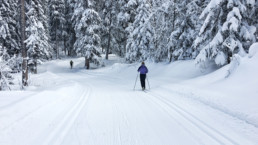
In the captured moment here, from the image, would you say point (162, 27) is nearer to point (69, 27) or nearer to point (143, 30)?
point (143, 30)

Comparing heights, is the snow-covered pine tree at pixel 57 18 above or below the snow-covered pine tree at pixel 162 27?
above

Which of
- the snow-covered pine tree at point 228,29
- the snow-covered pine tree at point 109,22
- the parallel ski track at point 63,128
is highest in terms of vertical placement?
the snow-covered pine tree at point 109,22

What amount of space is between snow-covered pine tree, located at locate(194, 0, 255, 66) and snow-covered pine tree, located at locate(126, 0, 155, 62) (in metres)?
13.5

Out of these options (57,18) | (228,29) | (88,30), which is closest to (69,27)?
(57,18)

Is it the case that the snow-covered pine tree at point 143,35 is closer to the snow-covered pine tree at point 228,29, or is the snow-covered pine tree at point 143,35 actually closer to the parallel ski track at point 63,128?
the snow-covered pine tree at point 228,29

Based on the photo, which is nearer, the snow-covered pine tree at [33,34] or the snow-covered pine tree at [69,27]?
the snow-covered pine tree at [33,34]

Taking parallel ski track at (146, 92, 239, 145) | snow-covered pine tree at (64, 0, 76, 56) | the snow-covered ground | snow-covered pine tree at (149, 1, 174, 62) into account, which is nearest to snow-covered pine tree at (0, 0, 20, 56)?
snow-covered pine tree at (64, 0, 76, 56)

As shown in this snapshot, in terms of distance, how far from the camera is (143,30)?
1099 inches

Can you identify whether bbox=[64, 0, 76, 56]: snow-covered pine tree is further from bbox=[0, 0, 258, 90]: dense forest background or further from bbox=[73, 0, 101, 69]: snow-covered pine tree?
bbox=[73, 0, 101, 69]: snow-covered pine tree

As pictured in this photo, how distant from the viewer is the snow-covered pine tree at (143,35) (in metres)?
28.0

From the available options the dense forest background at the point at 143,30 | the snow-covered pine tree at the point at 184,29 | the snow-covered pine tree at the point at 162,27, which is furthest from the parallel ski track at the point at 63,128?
the snow-covered pine tree at the point at 162,27

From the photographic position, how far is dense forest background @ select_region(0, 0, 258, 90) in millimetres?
13336

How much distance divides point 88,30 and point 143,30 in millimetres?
9914

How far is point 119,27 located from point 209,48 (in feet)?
89.1
